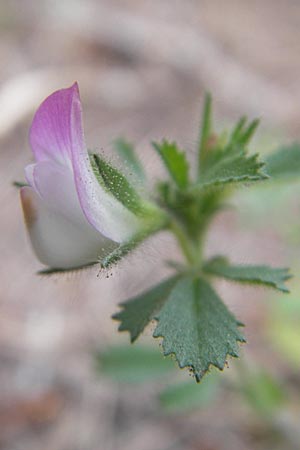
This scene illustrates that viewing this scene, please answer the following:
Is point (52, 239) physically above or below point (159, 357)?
above

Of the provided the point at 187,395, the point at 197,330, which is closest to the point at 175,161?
the point at 197,330

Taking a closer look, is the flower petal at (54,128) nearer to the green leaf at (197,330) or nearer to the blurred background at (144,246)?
the blurred background at (144,246)

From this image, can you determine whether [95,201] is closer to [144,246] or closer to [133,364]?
[144,246]

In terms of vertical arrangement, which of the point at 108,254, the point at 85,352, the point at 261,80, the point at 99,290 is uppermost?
the point at 261,80

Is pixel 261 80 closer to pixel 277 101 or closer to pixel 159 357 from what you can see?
pixel 277 101

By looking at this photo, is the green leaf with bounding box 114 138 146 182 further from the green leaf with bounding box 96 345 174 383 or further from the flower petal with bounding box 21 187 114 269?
the green leaf with bounding box 96 345 174 383

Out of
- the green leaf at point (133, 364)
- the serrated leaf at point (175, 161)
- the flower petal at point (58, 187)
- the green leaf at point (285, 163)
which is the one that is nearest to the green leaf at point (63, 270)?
the flower petal at point (58, 187)

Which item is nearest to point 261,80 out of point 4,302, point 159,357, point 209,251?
point 209,251
